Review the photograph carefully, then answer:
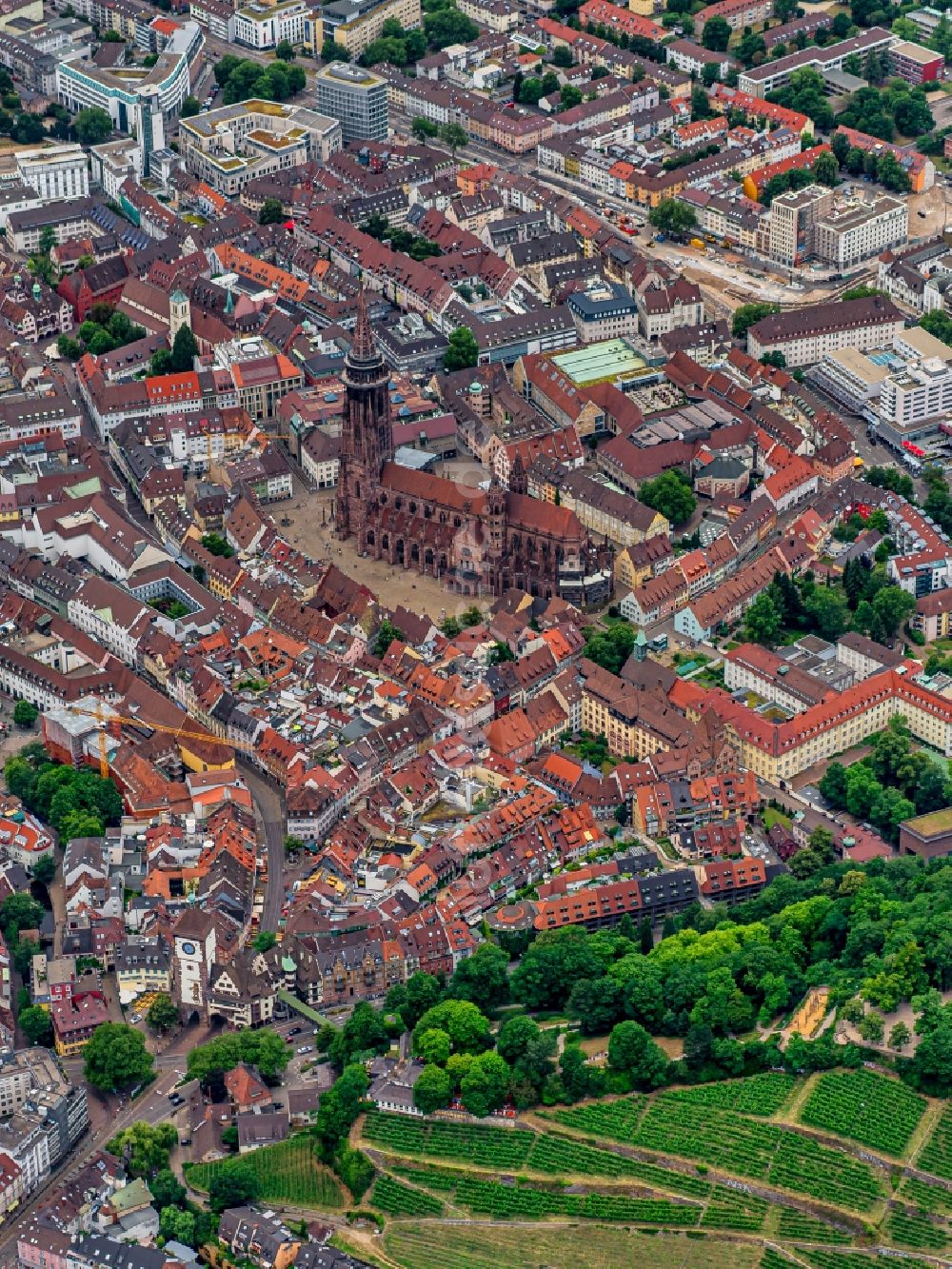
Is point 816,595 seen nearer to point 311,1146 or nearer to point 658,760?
point 658,760

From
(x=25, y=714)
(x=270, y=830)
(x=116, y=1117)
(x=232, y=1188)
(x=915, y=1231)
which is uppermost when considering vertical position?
(x=915, y=1231)

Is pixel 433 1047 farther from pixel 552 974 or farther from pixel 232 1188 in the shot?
pixel 232 1188

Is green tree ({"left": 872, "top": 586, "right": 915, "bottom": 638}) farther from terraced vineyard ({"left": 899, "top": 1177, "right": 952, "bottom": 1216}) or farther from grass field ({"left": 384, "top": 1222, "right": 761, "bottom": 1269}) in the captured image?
grass field ({"left": 384, "top": 1222, "right": 761, "bottom": 1269})

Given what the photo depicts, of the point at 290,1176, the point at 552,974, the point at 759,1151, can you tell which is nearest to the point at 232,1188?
the point at 290,1176

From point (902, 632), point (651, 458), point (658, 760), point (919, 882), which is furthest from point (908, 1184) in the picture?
point (651, 458)

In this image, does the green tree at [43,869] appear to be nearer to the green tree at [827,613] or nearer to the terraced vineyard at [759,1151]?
the terraced vineyard at [759,1151]

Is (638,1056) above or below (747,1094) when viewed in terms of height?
below

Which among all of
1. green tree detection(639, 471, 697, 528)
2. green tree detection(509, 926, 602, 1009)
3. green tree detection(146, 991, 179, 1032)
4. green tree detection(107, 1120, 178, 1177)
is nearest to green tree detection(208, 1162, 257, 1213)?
green tree detection(107, 1120, 178, 1177)
